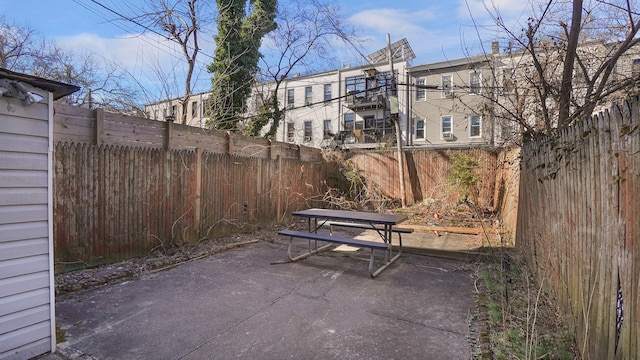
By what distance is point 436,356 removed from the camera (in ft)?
8.10

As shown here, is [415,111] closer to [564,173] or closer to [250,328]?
[564,173]

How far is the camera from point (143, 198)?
5020mm

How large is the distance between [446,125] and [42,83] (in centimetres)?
1966

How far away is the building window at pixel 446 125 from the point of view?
19.0 metres

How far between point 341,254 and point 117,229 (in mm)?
3562

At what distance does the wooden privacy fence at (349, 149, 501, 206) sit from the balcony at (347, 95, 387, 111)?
10.2 meters

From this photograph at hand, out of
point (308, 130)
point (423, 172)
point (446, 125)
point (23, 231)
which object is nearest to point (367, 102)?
point (308, 130)

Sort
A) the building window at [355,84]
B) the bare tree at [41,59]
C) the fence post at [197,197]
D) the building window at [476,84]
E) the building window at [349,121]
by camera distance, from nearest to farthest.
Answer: the building window at [476,84] → the fence post at [197,197] → the bare tree at [41,59] → the building window at [355,84] → the building window at [349,121]

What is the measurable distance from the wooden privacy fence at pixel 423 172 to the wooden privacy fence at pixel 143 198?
196 inches

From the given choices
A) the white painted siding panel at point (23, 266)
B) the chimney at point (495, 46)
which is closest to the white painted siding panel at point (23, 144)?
the white painted siding panel at point (23, 266)

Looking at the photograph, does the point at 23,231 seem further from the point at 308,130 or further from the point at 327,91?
the point at 327,91

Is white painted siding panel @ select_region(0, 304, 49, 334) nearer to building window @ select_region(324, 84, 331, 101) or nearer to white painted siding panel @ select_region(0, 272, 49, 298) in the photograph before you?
white painted siding panel @ select_region(0, 272, 49, 298)

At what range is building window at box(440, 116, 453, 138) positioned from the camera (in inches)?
750

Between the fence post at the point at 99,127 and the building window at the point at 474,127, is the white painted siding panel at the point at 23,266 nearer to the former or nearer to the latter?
the fence post at the point at 99,127
